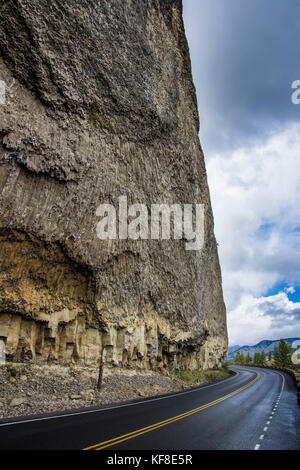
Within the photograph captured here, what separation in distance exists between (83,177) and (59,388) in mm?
12127

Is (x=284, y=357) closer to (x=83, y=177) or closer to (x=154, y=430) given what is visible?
(x=83, y=177)

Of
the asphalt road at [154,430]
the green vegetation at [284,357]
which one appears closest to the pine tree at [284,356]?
the green vegetation at [284,357]

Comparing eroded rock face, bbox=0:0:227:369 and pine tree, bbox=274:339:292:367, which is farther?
Result: pine tree, bbox=274:339:292:367

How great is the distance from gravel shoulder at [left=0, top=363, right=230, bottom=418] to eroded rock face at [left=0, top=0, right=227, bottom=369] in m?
0.98

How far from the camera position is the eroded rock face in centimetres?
1565

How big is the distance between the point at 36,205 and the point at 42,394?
9.48 m

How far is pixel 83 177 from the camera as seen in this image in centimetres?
1870

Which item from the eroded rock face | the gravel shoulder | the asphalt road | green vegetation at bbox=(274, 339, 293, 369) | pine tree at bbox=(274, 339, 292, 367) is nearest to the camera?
the asphalt road

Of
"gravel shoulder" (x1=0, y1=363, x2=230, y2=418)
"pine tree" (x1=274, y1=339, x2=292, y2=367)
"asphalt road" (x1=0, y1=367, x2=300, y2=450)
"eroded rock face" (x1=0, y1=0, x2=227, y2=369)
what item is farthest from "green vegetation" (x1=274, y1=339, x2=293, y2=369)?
"asphalt road" (x1=0, y1=367, x2=300, y2=450)

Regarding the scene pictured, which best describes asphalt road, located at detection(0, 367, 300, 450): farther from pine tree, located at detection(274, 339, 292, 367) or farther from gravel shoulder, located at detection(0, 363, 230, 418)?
pine tree, located at detection(274, 339, 292, 367)

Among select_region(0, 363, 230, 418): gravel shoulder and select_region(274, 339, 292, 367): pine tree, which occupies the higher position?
select_region(0, 363, 230, 418): gravel shoulder

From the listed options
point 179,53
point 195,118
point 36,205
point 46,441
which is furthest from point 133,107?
point 46,441

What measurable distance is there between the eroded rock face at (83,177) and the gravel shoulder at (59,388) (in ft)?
3.22

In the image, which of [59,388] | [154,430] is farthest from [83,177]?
[154,430]
